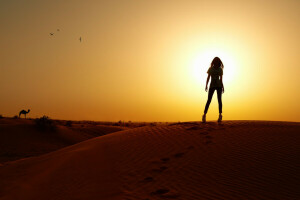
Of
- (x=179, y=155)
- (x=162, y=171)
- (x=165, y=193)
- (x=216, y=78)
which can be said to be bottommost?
(x=165, y=193)

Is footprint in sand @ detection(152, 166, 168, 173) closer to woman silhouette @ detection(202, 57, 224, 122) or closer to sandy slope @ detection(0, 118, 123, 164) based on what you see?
woman silhouette @ detection(202, 57, 224, 122)

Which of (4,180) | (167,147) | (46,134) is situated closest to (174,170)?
(167,147)

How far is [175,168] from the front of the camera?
6.99 metres

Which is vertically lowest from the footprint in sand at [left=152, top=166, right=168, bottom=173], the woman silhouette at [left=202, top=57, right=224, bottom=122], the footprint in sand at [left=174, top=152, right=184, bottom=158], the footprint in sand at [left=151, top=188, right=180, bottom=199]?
the footprint in sand at [left=151, top=188, right=180, bottom=199]

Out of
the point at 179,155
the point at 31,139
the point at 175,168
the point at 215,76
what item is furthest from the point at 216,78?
the point at 31,139

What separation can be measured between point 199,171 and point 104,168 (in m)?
2.53

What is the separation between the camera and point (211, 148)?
312 inches

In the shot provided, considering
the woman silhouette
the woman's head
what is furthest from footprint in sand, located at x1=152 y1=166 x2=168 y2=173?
the woman's head

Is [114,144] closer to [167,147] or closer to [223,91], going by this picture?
[167,147]

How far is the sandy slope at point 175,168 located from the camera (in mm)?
5863

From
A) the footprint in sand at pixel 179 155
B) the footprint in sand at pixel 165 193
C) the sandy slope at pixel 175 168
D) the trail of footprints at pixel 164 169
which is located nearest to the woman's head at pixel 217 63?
the sandy slope at pixel 175 168

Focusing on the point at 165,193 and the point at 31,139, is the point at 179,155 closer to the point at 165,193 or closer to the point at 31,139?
the point at 165,193

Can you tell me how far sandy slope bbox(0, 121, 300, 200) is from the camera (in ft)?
19.2

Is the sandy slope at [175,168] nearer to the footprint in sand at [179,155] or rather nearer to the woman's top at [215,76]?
the footprint in sand at [179,155]
